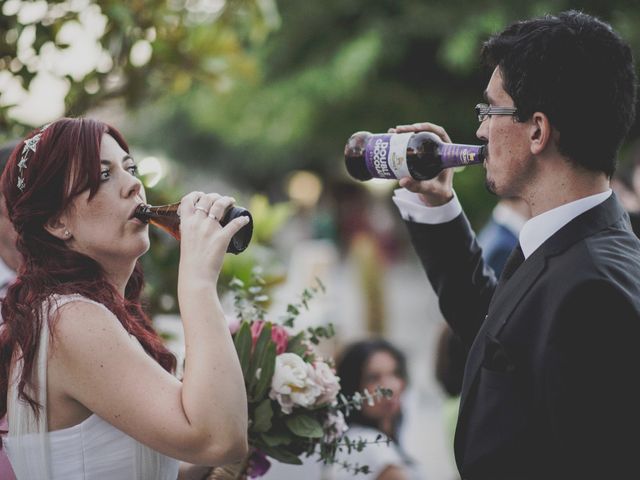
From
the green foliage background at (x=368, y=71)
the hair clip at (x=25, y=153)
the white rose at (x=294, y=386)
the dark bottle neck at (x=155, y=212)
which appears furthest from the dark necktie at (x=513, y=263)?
the green foliage background at (x=368, y=71)

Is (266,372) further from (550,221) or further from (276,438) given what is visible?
(550,221)

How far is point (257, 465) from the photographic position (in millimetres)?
2506

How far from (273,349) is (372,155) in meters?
0.69

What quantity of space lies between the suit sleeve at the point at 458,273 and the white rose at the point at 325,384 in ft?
1.40

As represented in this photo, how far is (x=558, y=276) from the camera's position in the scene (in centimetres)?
178

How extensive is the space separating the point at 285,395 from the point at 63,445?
26.1 inches

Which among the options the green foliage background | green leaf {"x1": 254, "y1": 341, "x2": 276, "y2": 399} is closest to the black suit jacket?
green leaf {"x1": 254, "y1": 341, "x2": 276, "y2": 399}

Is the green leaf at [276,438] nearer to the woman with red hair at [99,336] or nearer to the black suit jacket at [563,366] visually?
the woman with red hair at [99,336]

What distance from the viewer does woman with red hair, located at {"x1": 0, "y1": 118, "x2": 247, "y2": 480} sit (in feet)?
5.92

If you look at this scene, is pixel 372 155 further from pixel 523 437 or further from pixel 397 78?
pixel 397 78

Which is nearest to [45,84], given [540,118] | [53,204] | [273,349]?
[53,204]

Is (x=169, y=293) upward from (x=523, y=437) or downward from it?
downward

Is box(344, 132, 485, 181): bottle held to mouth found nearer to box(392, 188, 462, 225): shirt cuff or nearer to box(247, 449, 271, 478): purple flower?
box(392, 188, 462, 225): shirt cuff

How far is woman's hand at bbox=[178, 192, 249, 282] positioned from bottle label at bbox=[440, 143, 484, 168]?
71 cm
